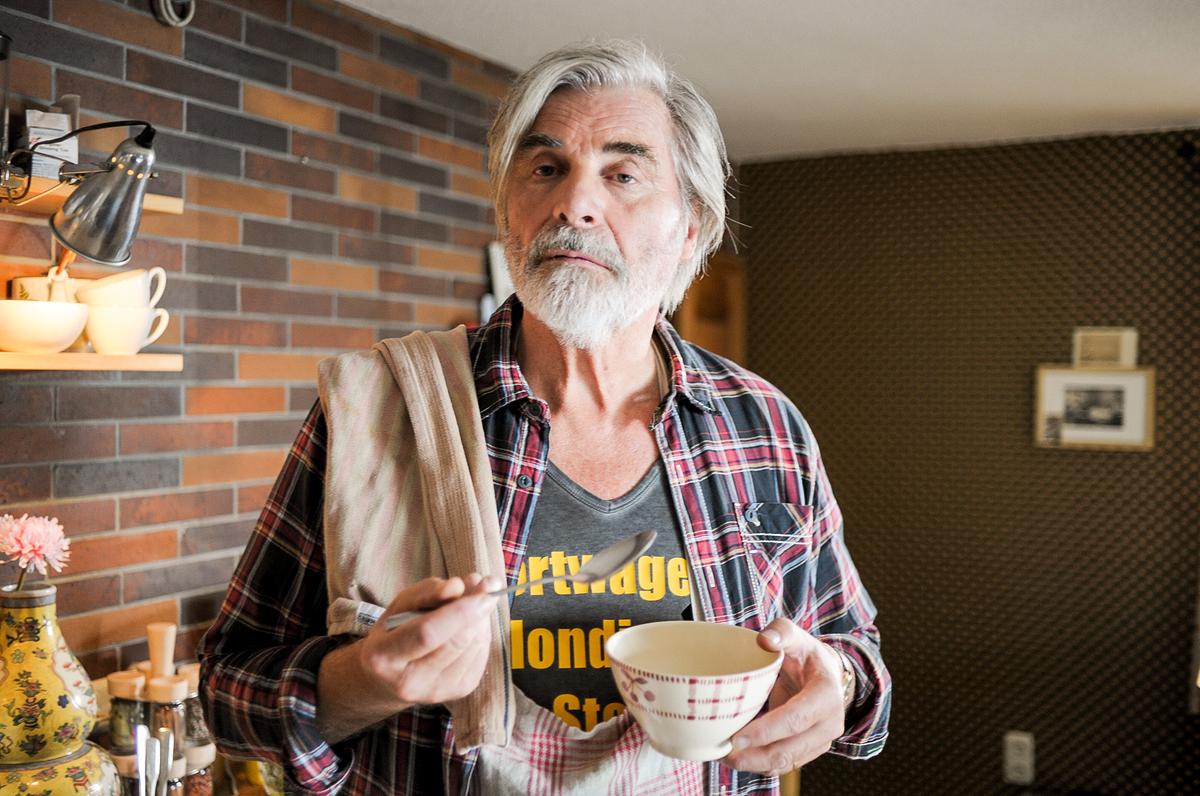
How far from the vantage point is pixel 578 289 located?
3.74 ft

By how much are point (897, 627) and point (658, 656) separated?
3.49 m

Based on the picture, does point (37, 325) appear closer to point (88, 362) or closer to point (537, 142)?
point (88, 362)

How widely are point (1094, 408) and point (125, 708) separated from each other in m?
3.50

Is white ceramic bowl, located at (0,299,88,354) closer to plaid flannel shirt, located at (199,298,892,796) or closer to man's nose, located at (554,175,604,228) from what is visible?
plaid flannel shirt, located at (199,298,892,796)

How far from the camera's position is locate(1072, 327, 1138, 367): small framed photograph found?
152 inches

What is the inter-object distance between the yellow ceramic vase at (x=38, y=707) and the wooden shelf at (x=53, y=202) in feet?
2.14

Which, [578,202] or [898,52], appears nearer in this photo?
[578,202]

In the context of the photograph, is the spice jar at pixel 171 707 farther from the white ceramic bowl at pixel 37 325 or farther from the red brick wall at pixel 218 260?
the white ceramic bowl at pixel 37 325

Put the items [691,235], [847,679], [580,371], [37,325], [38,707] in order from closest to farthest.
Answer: [847,679]
[580,371]
[691,235]
[38,707]
[37,325]

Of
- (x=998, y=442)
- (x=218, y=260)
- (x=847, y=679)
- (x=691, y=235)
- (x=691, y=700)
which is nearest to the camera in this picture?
(x=691, y=700)

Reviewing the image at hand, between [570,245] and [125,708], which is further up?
[570,245]

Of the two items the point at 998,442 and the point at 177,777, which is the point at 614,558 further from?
the point at 998,442

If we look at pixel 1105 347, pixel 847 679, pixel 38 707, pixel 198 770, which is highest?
pixel 1105 347

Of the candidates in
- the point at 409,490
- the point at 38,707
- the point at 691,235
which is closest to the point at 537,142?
the point at 691,235
